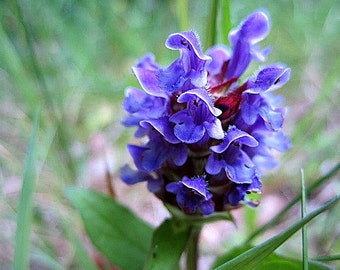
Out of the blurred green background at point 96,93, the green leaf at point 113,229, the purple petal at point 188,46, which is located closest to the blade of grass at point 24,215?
the green leaf at point 113,229

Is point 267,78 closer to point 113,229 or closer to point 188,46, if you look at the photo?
point 188,46

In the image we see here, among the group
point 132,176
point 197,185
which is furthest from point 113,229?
point 197,185

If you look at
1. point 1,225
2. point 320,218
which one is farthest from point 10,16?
point 320,218

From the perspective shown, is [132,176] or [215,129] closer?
[215,129]

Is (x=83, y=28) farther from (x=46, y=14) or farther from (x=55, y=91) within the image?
(x=55, y=91)

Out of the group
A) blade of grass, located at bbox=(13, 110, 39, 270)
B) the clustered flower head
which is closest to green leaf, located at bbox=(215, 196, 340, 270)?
the clustered flower head
